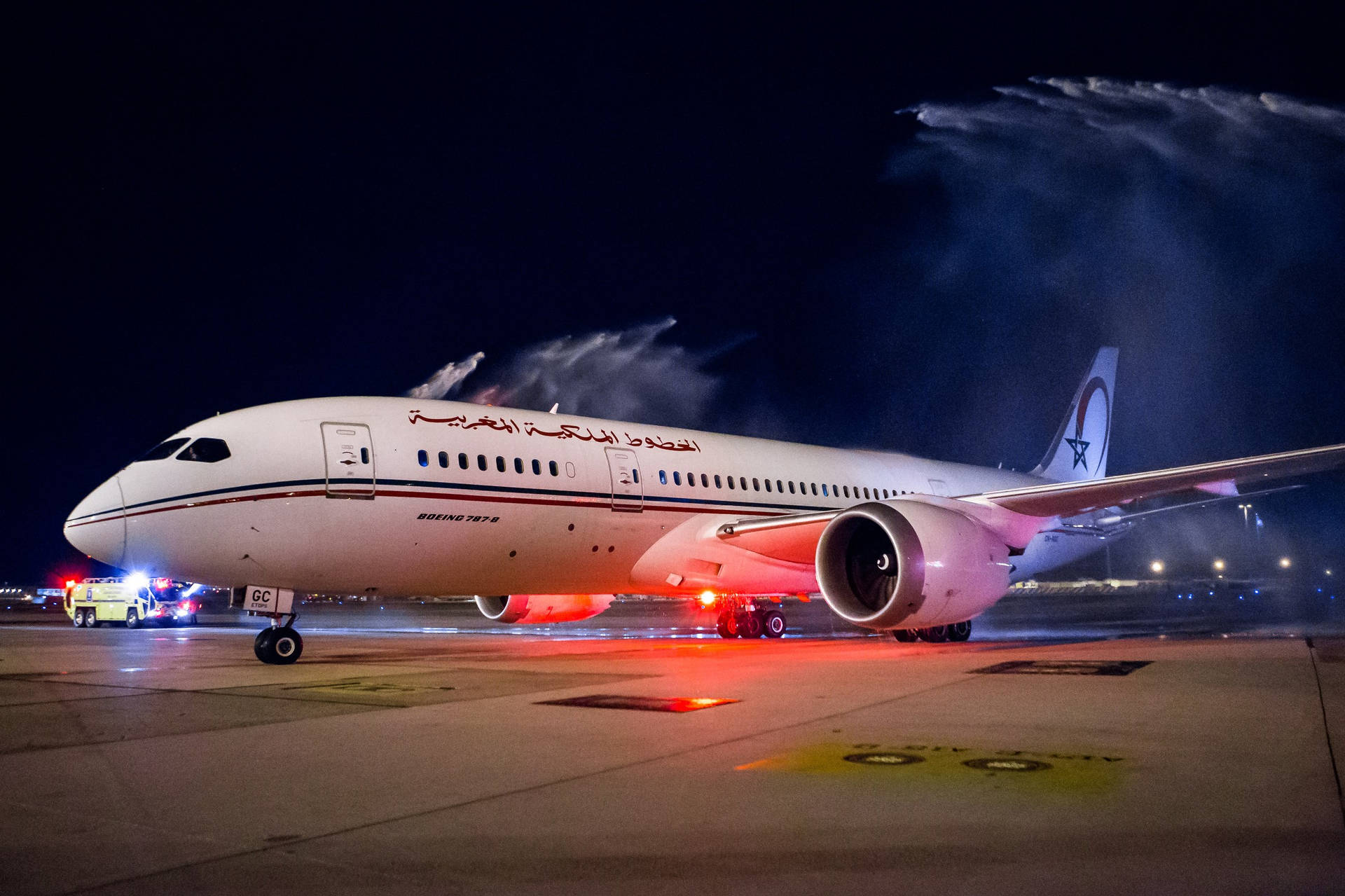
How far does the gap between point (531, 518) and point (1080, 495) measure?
7951 millimetres

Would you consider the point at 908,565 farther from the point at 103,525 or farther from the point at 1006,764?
the point at 103,525

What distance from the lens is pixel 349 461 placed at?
1310 centimetres

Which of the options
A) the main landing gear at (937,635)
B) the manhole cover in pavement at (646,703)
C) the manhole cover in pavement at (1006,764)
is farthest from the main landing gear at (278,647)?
the main landing gear at (937,635)

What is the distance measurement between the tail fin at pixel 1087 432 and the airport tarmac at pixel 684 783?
1726cm

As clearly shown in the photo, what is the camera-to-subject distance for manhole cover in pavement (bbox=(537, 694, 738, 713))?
25.6ft

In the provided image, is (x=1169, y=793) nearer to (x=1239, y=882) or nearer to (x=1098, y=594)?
(x=1239, y=882)

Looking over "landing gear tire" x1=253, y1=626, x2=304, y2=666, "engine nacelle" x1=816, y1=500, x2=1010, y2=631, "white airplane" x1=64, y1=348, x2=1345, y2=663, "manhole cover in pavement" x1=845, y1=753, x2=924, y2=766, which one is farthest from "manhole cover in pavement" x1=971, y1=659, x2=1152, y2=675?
"landing gear tire" x1=253, y1=626, x2=304, y2=666

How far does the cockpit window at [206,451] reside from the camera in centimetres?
1262

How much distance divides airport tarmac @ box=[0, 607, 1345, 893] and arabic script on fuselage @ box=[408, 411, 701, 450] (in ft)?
15.6

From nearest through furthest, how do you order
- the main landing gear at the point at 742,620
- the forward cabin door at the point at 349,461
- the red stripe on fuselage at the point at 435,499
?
1. the red stripe on fuselage at the point at 435,499
2. the forward cabin door at the point at 349,461
3. the main landing gear at the point at 742,620

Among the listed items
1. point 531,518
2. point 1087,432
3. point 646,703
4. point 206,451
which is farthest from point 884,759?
point 1087,432

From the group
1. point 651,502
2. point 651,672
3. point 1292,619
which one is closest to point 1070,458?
point 1292,619

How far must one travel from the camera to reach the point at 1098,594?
5378 cm

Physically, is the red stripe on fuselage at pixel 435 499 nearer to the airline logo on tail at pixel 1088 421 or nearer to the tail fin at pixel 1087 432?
the tail fin at pixel 1087 432
